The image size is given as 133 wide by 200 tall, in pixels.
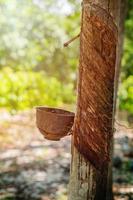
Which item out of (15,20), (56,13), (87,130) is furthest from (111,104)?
(56,13)

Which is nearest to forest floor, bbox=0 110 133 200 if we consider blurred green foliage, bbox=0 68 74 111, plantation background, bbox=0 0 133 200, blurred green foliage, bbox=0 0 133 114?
plantation background, bbox=0 0 133 200

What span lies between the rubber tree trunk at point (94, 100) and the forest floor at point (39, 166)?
2.57m

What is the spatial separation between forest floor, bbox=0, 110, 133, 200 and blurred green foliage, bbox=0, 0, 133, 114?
2160 mm

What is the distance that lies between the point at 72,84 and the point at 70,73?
59cm

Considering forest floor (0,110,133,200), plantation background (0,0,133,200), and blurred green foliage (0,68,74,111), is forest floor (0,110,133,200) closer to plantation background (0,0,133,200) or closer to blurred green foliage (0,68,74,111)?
plantation background (0,0,133,200)

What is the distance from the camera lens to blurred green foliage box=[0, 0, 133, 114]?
12.0 metres

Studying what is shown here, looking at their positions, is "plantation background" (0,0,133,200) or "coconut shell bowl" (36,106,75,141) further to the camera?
"plantation background" (0,0,133,200)

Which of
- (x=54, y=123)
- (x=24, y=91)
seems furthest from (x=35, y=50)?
(x=54, y=123)

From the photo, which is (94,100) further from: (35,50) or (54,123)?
(35,50)

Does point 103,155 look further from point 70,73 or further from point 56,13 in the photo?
point 70,73

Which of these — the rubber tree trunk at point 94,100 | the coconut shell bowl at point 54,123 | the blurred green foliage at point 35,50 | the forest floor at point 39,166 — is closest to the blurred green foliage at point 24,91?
the blurred green foliage at point 35,50

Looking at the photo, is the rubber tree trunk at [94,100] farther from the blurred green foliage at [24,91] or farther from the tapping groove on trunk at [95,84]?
the blurred green foliage at [24,91]

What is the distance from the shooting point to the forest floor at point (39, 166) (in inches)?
221

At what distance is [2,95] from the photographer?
444 inches
